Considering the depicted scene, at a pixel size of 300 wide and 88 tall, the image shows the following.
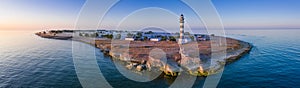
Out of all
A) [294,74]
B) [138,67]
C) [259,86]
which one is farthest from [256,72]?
[138,67]

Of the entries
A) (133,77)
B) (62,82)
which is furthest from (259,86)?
(62,82)

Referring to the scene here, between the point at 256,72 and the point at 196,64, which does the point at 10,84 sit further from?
the point at 256,72

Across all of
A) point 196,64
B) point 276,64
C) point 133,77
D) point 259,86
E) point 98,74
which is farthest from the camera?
point 276,64

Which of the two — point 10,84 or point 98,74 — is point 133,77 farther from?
point 10,84

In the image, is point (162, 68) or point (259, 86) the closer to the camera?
point (259, 86)

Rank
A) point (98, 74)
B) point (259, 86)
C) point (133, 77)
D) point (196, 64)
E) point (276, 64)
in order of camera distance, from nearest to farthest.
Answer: point (259, 86) < point (133, 77) < point (98, 74) < point (196, 64) < point (276, 64)

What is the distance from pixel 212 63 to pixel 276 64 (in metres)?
11.6

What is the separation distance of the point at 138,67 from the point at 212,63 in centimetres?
1105

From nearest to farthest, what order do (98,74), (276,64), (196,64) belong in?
1. (98,74)
2. (196,64)
3. (276,64)

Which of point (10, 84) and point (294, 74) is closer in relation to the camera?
point (10, 84)

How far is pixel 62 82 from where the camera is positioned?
72.1 feet

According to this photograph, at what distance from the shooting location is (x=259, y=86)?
2091 cm

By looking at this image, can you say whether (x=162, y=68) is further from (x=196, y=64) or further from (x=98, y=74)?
(x=98, y=74)

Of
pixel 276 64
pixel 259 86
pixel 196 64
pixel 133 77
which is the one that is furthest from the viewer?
pixel 276 64
